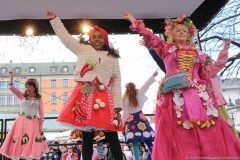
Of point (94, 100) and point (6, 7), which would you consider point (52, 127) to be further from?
point (94, 100)

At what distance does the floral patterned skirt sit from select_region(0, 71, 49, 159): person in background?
3.58 feet

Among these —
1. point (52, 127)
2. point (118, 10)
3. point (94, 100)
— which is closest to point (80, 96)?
point (94, 100)

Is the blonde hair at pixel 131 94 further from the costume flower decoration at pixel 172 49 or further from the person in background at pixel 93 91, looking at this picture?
the costume flower decoration at pixel 172 49

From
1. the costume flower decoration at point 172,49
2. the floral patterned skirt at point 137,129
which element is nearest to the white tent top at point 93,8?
the floral patterned skirt at point 137,129

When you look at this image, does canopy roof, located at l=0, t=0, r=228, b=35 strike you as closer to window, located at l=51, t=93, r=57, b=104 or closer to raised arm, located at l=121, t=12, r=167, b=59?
raised arm, located at l=121, t=12, r=167, b=59

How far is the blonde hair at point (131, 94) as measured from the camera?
14.4ft

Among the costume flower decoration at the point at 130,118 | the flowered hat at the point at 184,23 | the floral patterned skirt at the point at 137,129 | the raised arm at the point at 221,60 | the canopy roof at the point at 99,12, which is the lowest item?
the floral patterned skirt at the point at 137,129

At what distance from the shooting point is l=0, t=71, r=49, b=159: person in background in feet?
12.9

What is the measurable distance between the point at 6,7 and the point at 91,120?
112 inches

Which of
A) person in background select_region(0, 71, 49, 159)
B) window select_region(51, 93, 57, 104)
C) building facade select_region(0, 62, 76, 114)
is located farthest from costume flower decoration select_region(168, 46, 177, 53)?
window select_region(51, 93, 57, 104)

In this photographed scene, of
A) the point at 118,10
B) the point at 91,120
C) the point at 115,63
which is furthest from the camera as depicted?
the point at 118,10

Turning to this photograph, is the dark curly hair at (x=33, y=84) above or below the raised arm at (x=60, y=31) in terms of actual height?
below


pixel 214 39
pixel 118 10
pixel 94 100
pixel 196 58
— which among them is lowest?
pixel 94 100

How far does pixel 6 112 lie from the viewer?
7910mm
